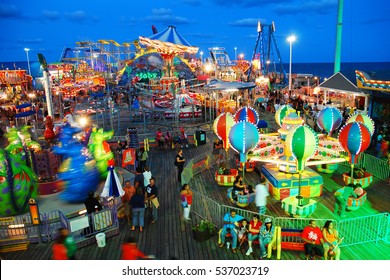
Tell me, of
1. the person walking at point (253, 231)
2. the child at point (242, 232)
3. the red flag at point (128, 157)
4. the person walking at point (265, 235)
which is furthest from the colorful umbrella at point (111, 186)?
the person walking at point (265, 235)

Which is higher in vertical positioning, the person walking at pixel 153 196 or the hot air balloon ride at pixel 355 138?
the hot air balloon ride at pixel 355 138

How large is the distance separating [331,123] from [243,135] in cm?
482

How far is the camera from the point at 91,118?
27.3 meters

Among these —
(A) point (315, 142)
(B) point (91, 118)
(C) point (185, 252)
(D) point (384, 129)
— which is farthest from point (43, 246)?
(B) point (91, 118)

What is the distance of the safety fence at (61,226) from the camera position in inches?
324

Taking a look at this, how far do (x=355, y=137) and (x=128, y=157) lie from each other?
7776mm

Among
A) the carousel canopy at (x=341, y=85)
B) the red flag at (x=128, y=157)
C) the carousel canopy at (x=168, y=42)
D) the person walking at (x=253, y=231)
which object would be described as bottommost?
the person walking at (x=253, y=231)

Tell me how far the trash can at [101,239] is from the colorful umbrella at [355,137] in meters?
7.44

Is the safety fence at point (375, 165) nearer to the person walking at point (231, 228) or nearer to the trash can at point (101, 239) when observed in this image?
the person walking at point (231, 228)

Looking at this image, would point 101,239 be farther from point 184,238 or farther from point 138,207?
point 184,238

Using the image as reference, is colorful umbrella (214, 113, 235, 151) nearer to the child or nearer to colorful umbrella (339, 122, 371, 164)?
colorful umbrella (339, 122, 371, 164)

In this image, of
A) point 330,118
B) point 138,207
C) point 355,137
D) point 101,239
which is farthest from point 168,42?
point 101,239

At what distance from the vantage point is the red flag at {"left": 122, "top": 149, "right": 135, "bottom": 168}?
42.0ft
